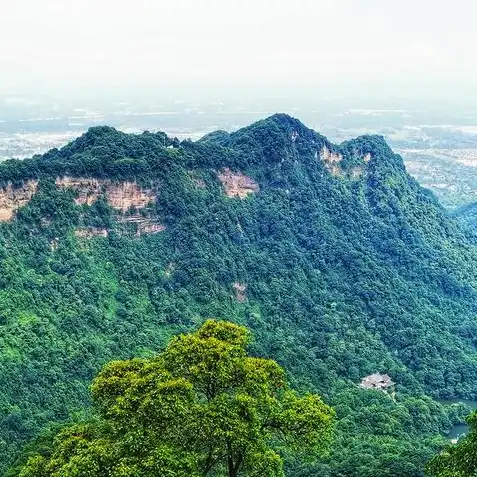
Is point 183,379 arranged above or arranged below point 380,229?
above

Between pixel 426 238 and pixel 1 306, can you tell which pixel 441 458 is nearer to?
pixel 1 306

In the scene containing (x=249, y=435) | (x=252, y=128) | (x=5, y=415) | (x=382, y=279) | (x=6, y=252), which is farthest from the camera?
(x=252, y=128)

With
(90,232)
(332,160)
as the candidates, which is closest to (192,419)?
(90,232)

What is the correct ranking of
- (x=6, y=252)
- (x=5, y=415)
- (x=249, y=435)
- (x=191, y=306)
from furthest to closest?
(x=191, y=306) < (x=6, y=252) < (x=5, y=415) < (x=249, y=435)

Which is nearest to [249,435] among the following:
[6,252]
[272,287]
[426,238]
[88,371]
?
[88,371]

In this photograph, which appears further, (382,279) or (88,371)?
(382,279)

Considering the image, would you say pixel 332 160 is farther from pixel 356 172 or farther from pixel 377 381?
pixel 377 381

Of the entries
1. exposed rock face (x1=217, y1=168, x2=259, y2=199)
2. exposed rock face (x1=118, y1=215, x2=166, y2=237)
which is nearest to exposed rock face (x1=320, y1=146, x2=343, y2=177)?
exposed rock face (x1=217, y1=168, x2=259, y2=199)
